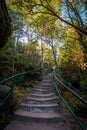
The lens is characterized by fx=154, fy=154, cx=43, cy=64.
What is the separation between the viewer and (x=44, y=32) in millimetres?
23953

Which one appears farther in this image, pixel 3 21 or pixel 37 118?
pixel 3 21

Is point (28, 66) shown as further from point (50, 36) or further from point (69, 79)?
point (50, 36)

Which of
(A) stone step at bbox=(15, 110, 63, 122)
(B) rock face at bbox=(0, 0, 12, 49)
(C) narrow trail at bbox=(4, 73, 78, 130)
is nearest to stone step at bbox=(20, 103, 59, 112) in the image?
(C) narrow trail at bbox=(4, 73, 78, 130)

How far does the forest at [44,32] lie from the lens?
7560 mm

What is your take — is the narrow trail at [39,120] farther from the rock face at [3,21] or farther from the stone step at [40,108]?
the rock face at [3,21]

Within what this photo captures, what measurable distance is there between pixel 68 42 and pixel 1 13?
51.1 feet

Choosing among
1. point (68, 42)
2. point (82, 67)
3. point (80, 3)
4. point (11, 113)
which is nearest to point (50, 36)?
point (68, 42)

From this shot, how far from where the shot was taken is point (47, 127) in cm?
429

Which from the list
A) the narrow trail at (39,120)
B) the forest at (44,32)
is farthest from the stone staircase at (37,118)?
the forest at (44,32)

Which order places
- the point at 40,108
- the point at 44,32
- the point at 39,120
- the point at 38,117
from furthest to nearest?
1. the point at 44,32
2. the point at 40,108
3. the point at 38,117
4. the point at 39,120

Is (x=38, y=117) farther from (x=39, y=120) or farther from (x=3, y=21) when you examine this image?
(x=3, y=21)

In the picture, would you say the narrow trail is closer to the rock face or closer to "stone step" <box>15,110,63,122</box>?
"stone step" <box>15,110,63,122</box>

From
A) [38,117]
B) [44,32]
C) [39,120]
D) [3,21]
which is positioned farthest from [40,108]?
[44,32]

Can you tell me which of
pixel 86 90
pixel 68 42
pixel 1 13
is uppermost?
pixel 68 42
